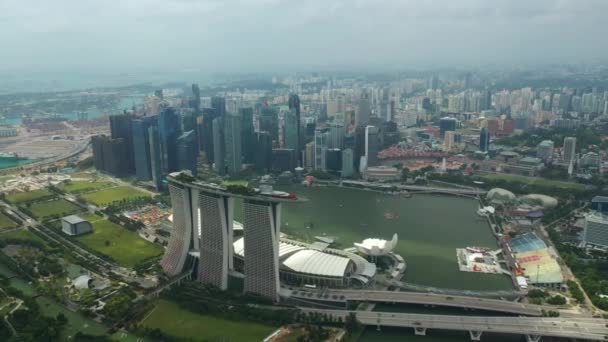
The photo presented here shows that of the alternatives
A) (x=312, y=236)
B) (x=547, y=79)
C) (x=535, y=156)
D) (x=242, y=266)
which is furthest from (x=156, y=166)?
(x=547, y=79)

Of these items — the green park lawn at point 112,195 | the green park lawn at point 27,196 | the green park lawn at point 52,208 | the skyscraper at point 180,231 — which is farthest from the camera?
the green park lawn at point 27,196

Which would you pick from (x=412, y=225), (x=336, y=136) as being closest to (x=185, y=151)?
(x=336, y=136)

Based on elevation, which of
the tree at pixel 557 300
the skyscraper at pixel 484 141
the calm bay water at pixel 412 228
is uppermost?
the skyscraper at pixel 484 141

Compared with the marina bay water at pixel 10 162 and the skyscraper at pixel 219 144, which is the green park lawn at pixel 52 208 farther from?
the marina bay water at pixel 10 162

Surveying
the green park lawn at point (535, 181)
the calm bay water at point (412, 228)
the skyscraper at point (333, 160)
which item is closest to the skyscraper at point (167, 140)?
the calm bay water at point (412, 228)

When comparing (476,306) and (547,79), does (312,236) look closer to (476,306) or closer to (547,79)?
(476,306)

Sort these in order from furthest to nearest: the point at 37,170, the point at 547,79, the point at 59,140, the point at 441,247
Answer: the point at 547,79
the point at 59,140
the point at 37,170
the point at 441,247

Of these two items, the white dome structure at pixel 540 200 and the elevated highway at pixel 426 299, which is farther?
the white dome structure at pixel 540 200
